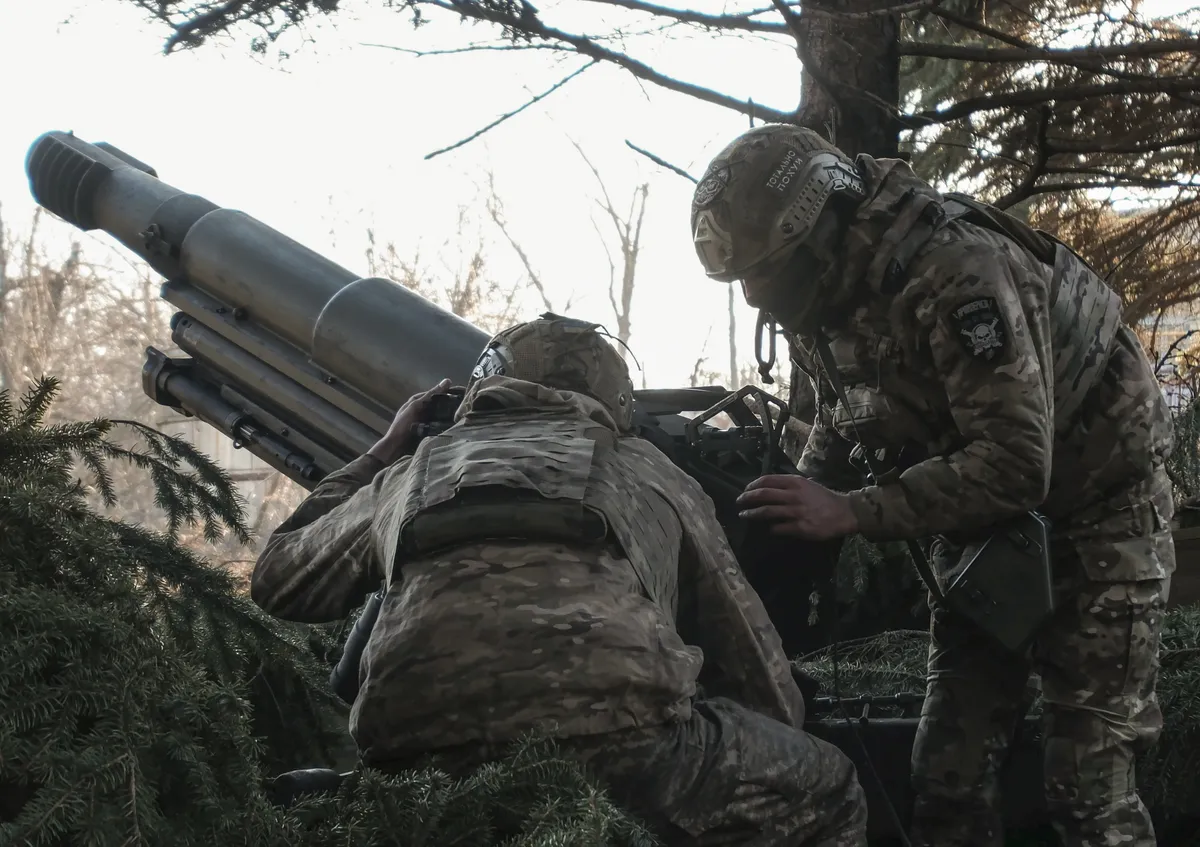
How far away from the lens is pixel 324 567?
251 centimetres

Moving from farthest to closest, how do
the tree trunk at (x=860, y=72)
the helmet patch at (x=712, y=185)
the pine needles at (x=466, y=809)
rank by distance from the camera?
the tree trunk at (x=860, y=72) → the helmet patch at (x=712, y=185) → the pine needles at (x=466, y=809)

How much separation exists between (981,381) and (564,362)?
90cm

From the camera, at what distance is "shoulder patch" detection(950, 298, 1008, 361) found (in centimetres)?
253

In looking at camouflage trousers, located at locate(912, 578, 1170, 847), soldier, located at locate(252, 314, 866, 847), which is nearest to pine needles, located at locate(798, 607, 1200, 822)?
camouflage trousers, located at locate(912, 578, 1170, 847)

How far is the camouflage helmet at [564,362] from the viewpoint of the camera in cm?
271

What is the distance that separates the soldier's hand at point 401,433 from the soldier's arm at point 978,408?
108 cm

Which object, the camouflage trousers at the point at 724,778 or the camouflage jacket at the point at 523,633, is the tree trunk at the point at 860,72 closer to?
the camouflage jacket at the point at 523,633

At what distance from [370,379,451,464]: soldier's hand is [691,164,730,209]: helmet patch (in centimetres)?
83

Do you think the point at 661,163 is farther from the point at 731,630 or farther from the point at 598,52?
the point at 731,630

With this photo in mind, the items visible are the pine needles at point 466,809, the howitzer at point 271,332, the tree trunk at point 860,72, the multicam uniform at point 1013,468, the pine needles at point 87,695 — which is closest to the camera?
the pine needles at point 87,695

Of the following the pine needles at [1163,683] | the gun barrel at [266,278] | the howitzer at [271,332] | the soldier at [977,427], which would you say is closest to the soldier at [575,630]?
the soldier at [977,427]

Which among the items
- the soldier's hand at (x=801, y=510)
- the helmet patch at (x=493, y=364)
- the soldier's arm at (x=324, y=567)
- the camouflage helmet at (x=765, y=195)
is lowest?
the soldier's arm at (x=324, y=567)

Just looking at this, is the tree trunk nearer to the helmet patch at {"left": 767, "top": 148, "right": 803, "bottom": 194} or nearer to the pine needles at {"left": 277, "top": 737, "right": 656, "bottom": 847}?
the helmet patch at {"left": 767, "top": 148, "right": 803, "bottom": 194}

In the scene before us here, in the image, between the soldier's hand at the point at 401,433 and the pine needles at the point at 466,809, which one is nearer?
the pine needles at the point at 466,809
